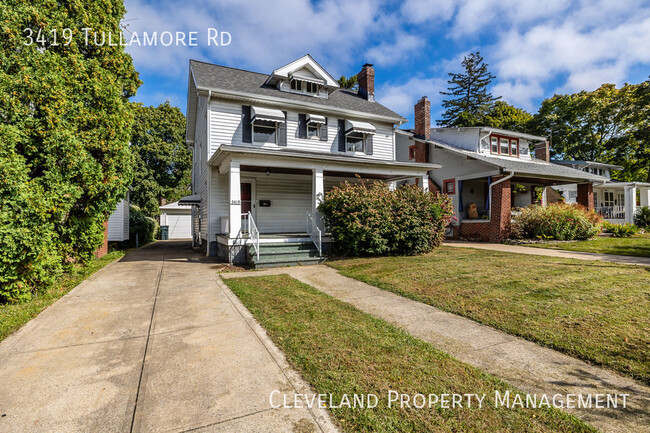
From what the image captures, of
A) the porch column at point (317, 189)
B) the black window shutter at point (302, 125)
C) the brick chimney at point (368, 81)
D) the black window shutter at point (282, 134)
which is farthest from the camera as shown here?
the brick chimney at point (368, 81)

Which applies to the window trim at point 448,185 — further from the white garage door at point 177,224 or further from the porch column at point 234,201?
the white garage door at point 177,224

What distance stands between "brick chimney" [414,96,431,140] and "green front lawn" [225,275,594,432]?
53.6 ft

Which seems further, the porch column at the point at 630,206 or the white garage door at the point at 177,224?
the white garage door at the point at 177,224

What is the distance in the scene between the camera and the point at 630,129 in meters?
29.5

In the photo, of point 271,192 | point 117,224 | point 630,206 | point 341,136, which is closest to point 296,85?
point 341,136

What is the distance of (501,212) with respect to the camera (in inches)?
551

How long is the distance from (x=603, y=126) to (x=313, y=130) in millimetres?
34342

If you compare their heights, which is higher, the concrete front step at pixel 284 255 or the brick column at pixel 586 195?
the brick column at pixel 586 195

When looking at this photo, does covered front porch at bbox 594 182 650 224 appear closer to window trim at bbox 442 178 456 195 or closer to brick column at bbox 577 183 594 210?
brick column at bbox 577 183 594 210

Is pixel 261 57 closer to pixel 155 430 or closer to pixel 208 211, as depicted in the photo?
pixel 208 211

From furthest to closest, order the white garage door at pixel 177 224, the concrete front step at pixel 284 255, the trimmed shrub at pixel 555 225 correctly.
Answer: the white garage door at pixel 177 224
the trimmed shrub at pixel 555 225
the concrete front step at pixel 284 255

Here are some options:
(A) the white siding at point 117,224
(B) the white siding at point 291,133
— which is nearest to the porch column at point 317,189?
(B) the white siding at point 291,133

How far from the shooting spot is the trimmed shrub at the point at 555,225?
1323 cm

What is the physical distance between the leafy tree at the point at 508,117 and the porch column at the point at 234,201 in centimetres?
3158
